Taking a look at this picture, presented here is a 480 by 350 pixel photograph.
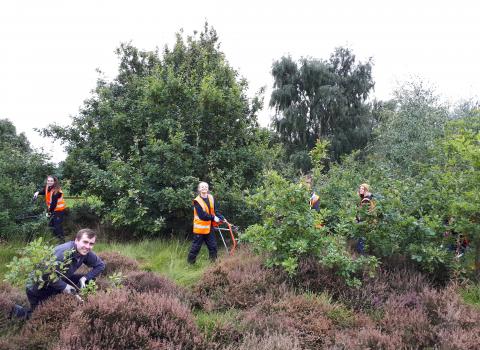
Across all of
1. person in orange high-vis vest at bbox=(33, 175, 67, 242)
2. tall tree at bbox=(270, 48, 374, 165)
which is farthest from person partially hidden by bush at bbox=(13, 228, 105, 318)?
tall tree at bbox=(270, 48, 374, 165)

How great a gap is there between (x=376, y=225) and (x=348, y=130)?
20630 mm

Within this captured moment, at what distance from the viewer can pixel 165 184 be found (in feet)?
30.0

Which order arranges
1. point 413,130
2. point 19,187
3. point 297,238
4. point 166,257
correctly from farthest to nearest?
1. point 413,130
2. point 19,187
3. point 166,257
4. point 297,238

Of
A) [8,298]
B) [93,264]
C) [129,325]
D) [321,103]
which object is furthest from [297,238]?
[321,103]

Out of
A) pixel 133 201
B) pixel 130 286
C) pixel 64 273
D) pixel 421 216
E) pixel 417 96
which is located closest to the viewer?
pixel 64 273

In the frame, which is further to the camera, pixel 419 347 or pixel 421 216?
pixel 421 216

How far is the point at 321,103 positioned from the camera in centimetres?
2498

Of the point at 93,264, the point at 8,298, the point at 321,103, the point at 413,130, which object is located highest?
the point at 321,103

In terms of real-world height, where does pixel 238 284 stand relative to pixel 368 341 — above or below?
above

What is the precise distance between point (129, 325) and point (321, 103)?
22682 mm

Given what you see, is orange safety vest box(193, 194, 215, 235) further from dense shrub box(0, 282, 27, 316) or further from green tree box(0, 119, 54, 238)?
green tree box(0, 119, 54, 238)

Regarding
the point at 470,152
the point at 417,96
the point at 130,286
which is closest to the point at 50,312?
the point at 130,286

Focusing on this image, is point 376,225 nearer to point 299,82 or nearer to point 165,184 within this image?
point 165,184

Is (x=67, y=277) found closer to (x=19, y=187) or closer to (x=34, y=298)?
(x=34, y=298)
